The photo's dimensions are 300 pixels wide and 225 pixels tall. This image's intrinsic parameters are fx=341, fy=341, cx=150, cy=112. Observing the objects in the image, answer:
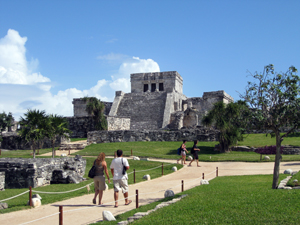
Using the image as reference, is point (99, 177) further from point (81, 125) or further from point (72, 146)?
point (81, 125)

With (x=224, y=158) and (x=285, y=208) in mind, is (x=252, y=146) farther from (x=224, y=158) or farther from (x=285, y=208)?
(x=285, y=208)

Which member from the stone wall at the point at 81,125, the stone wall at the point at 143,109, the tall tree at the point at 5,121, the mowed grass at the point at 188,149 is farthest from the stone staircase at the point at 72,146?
the tall tree at the point at 5,121

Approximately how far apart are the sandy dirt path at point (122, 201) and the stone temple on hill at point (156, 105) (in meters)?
14.9

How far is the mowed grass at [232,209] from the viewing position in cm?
612

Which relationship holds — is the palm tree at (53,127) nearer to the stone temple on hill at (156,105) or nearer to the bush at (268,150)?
the stone temple on hill at (156,105)

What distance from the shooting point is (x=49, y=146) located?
2981 centimetres

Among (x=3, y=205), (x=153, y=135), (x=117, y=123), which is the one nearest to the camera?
(x=3, y=205)

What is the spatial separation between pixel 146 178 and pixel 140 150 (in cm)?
1005

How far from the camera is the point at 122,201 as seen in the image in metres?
9.23

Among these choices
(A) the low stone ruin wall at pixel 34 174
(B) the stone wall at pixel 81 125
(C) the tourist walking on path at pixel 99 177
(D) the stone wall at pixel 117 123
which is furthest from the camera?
(D) the stone wall at pixel 117 123

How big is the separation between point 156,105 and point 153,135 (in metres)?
11.7

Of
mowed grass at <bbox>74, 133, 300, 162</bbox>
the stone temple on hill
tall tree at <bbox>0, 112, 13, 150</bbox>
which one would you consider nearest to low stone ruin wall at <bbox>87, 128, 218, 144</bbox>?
mowed grass at <bbox>74, 133, 300, 162</bbox>

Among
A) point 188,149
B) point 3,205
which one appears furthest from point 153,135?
point 3,205

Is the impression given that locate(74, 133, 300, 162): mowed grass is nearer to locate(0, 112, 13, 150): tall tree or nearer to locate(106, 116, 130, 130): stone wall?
locate(106, 116, 130, 130): stone wall
